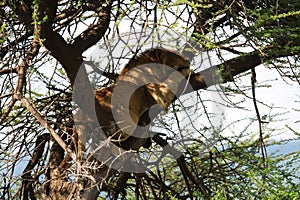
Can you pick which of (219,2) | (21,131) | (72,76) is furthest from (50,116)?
(219,2)

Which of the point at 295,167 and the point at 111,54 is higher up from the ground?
the point at 111,54

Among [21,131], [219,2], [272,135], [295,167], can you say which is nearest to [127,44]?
[219,2]

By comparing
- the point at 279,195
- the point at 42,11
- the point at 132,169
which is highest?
the point at 42,11

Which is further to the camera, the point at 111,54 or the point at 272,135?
the point at 272,135

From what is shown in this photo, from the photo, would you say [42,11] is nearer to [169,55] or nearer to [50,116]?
[169,55]

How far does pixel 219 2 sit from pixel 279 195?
1.24 m

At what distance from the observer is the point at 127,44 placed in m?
3.46

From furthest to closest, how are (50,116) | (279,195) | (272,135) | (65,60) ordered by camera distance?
(272,135), (50,116), (65,60), (279,195)

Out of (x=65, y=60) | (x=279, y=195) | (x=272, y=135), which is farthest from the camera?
(x=272, y=135)

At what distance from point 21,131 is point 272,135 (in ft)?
7.56

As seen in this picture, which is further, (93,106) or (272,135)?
(272,135)

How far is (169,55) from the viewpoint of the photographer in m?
3.48

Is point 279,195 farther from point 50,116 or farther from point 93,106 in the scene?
point 50,116

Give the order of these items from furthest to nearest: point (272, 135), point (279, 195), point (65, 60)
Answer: point (272, 135), point (65, 60), point (279, 195)
